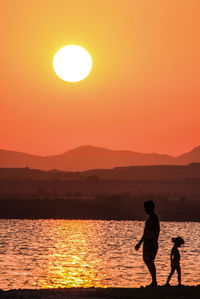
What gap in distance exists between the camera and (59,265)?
4572 cm

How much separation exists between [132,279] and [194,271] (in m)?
7.91

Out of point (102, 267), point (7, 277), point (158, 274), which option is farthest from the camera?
point (102, 267)

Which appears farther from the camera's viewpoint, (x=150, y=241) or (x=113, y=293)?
(x=150, y=241)

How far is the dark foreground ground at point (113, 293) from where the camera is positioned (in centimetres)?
2094

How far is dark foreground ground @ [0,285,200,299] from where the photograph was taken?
20938mm

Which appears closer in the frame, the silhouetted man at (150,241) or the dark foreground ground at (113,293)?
the dark foreground ground at (113,293)

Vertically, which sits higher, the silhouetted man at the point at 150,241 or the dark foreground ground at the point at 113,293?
the silhouetted man at the point at 150,241

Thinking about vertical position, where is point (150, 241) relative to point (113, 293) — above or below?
above

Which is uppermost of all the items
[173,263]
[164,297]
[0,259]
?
[0,259]

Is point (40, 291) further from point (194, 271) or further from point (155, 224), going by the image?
point (194, 271)

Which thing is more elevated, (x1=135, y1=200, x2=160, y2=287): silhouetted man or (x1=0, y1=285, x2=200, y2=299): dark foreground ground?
(x1=135, y1=200, x2=160, y2=287): silhouetted man

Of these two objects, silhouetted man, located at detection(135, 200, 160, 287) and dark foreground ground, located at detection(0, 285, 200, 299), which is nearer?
dark foreground ground, located at detection(0, 285, 200, 299)

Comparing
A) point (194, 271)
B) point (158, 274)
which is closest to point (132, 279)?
point (158, 274)

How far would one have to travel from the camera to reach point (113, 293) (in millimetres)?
21656
